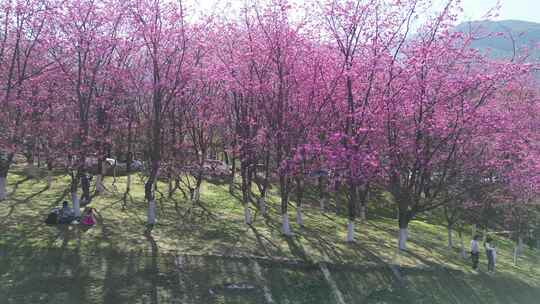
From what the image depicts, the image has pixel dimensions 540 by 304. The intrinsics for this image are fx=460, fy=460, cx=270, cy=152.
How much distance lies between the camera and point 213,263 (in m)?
16.5

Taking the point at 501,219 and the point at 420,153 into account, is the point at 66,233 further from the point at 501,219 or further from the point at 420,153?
the point at 501,219

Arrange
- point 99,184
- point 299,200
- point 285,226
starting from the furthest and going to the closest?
point 99,184 → point 299,200 → point 285,226

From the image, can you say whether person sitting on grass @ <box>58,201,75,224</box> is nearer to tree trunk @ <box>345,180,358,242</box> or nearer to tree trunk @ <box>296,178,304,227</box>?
tree trunk @ <box>296,178,304,227</box>

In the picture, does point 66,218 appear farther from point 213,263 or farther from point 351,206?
point 351,206

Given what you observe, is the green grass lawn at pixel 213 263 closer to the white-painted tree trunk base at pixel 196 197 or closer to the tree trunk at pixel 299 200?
the tree trunk at pixel 299 200

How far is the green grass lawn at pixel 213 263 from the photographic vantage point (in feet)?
45.8

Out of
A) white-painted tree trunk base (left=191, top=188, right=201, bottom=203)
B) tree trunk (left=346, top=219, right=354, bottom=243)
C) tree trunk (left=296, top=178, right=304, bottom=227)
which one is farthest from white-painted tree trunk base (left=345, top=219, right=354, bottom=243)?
white-painted tree trunk base (left=191, top=188, right=201, bottom=203)

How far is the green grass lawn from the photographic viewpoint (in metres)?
14.0

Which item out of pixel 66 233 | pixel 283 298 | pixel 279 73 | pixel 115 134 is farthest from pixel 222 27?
pixel 283 298

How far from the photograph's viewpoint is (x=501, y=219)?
27.9 metres

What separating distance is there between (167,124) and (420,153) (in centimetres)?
1413

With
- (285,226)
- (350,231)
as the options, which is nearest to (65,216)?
(285,226)

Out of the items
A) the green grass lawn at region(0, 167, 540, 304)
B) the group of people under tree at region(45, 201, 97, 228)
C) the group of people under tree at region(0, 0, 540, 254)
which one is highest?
the group of people under tree at region(0, 0, 540, 254)

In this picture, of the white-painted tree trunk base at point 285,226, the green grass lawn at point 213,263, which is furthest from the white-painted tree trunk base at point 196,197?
the white-painted tree trunk base at point 285,226
